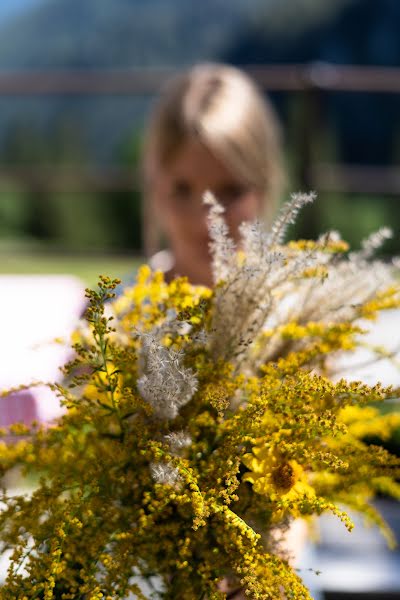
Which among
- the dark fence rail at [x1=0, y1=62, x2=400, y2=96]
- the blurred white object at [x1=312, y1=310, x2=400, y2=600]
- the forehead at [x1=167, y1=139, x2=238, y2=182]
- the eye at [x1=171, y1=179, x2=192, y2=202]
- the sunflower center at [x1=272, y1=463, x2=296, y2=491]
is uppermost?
the dark fence rail at [x1=0, y1=62, x2=400, y2=96]

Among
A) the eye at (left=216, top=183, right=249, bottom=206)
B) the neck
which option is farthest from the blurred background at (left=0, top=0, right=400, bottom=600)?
the neck

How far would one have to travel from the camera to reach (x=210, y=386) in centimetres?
62

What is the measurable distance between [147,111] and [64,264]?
681 cm

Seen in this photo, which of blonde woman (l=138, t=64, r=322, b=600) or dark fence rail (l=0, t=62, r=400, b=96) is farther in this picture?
dark fence rail (l=0, t=62, r=400, b=96)

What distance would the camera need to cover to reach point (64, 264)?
17.6ft

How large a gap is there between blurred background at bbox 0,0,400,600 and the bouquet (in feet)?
1.78

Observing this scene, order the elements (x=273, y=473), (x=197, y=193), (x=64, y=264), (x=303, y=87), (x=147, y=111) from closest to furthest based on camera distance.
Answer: (x=273, y=473), (x=197, y=193), (x=303, y=87), (x=64, y=264), (x=147, y=111)

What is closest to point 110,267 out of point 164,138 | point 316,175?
point 316,175

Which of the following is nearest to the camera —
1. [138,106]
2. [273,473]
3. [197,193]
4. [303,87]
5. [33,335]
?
[273,473]

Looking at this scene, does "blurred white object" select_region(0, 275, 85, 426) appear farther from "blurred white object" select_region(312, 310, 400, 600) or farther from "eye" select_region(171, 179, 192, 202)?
"blurred white object" select_region(312, 310, 400, 600)

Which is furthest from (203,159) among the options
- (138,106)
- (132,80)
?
(138,106)

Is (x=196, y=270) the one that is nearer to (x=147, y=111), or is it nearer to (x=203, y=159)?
(x=203, y=159)

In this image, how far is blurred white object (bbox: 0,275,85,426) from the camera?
1261mm

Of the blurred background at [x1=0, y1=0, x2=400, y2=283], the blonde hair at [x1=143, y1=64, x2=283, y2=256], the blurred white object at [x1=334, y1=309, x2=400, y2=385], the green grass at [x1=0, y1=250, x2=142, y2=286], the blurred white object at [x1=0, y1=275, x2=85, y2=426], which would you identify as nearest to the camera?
the blurred white object at [x1=0, y1=275, x2=85, y2=426]
